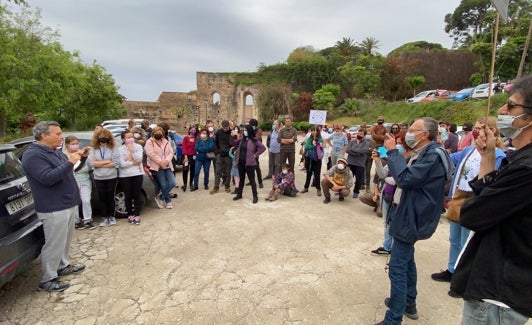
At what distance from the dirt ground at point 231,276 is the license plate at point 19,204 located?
3.03ft

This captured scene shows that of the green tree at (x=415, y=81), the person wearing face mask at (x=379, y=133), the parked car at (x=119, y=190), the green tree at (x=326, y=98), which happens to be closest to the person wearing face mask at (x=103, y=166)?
the parked car at (x=119, y=190)

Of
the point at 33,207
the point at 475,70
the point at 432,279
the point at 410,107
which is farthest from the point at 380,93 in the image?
the point at 33,207

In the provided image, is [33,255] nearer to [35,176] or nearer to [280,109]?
[35,176]

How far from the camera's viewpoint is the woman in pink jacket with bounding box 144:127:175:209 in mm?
5625

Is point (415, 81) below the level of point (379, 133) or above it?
above

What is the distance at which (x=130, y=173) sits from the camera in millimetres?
4906

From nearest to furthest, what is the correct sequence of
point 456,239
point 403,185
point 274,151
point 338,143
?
1. point 403,185
2. point 456,239
3. point 338,143
4. point 274,151

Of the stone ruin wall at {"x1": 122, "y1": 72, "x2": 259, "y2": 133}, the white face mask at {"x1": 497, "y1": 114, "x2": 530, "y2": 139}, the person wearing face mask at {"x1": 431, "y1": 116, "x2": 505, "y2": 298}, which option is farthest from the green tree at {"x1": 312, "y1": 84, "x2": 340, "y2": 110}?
the white face mask at {"x1": 497, "y1": 114, "x2": 530, "y2": 139}

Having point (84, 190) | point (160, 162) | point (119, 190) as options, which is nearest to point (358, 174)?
point (160, 162)

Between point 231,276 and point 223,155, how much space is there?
158 inches

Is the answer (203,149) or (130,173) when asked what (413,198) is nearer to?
(130,173)

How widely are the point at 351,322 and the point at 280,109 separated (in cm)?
2758

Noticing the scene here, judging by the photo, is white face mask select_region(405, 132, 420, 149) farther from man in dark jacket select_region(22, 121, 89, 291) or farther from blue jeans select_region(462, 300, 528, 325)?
man in dark jacket select_region(22, 121, 89, 291)

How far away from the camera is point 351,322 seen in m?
2.63
